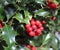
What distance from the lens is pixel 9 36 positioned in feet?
3.53

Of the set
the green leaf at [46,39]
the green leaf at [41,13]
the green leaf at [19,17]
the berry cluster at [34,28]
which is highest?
the green leaf at [41,13]

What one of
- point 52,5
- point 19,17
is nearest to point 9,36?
point 19,17

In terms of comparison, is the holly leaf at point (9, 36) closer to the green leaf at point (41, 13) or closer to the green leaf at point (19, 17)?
the green leaf at point (19, 17)

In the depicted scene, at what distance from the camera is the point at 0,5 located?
106 centimetres

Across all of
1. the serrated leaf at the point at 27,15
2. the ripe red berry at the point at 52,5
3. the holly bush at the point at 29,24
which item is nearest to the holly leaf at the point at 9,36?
the holly bush at the point at 29,24

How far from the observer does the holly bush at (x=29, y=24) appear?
3.49 ft

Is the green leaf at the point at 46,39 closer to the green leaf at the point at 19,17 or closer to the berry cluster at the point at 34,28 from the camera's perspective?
the berry cluster at the point at 34,28

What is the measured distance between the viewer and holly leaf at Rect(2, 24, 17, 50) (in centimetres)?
105

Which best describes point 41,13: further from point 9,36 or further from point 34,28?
point 9,36

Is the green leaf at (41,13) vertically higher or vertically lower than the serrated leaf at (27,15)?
higher

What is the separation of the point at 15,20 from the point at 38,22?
0.43 ft

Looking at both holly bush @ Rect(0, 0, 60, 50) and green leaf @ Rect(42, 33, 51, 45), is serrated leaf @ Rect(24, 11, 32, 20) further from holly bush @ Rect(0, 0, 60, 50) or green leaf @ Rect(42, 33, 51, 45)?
green leaf @ Rect(42, 33, 51, 45)

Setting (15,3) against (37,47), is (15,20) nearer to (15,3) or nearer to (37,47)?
(15,3)

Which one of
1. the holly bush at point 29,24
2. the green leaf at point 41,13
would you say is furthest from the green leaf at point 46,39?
the green leaf at point 41,13
